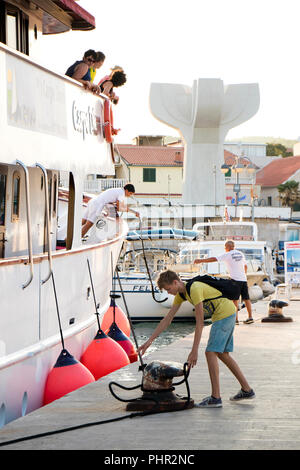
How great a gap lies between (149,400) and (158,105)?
191 feet

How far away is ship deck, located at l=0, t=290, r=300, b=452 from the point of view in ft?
22.0

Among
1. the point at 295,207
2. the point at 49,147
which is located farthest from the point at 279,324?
the point at 295,207

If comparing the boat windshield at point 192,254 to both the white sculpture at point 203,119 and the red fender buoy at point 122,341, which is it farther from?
the white sculpture at point 203,119

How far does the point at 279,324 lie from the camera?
56.6ft

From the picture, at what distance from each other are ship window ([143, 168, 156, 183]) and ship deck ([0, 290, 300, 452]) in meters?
67.9

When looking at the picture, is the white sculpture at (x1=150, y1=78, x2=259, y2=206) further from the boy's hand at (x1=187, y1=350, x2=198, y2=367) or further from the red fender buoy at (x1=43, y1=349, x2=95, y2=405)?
the boy's hand at (x1=187, y1=350, x2=198, y2=367)

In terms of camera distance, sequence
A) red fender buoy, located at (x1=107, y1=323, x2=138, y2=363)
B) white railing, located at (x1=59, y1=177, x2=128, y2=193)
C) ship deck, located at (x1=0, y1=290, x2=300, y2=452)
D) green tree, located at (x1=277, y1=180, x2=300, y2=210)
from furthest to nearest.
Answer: green tree, located at (x1=277, y1=180, x2=300, y2=210), white railing, located at (x1=59, y1=177, x2=128, y2=193), red fender buoy, located at (x1=107, y1=323, x2=138, y2=363), ship deck, located at (x1=0, y1=290, x2=300, y2=452)

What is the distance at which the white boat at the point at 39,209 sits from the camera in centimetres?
853

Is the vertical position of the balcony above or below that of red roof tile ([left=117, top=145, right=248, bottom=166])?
below

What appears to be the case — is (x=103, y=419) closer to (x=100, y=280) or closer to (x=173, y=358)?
(x=173, y=358)

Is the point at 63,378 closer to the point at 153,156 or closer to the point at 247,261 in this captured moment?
the point at 247,261

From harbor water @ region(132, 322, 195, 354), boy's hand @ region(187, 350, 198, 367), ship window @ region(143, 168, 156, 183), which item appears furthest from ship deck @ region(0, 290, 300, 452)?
ship window @ region(143, 168, 156, 183)

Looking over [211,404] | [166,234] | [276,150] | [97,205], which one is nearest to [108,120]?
[97,205]

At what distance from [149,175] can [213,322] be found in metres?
71.1
